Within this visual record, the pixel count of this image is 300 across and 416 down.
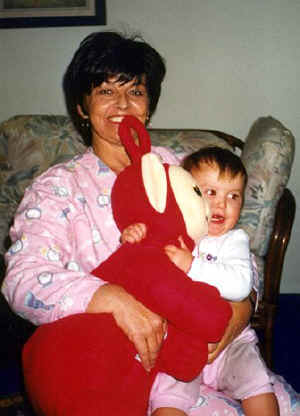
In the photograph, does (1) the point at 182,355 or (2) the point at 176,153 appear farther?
(2) the point at 176,153

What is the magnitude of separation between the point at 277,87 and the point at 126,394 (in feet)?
6.21

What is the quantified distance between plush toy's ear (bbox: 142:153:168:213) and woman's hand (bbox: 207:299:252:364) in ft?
1.38

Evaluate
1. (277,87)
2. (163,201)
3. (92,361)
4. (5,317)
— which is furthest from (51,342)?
(277,87)

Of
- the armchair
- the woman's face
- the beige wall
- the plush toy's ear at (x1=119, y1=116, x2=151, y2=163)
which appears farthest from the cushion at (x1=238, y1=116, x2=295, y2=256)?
the beige wall

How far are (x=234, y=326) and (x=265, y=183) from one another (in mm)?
553

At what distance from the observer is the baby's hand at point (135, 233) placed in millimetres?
866

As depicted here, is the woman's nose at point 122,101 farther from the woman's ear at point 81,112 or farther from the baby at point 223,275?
the baby at point 223,275

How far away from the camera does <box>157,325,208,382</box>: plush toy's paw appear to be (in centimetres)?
86

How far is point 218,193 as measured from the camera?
1.08m

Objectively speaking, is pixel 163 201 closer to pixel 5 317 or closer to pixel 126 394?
pixel 126 394

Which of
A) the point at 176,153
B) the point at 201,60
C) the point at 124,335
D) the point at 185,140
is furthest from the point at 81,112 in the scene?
the point at 201,60

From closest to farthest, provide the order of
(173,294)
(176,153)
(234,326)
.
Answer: (173,294) < (234,326) < (176,153)

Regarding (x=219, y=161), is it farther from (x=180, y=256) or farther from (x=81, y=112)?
(x=81, y=112)

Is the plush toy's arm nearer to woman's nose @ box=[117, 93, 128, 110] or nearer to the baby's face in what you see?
the baby's face
